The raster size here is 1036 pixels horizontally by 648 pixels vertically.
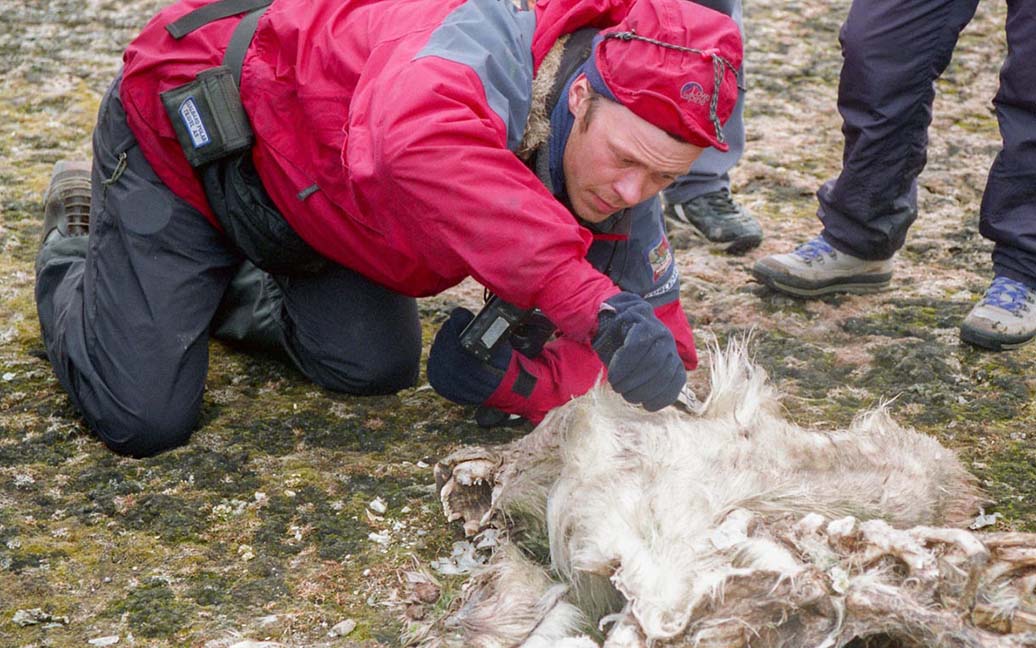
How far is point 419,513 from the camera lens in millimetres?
2863

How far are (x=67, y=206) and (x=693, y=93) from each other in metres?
2.53

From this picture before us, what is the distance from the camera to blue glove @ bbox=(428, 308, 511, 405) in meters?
3.25

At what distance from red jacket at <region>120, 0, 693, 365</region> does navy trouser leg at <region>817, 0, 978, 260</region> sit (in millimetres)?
1108

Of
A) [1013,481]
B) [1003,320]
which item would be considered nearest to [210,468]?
[1013,481]

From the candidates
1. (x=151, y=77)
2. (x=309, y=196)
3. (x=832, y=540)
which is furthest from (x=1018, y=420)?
(x=151, y=77)

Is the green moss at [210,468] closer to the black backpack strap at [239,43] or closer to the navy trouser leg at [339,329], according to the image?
the navy trouser leg at [339,329]

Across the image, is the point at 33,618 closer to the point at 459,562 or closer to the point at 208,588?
the point at 208,588

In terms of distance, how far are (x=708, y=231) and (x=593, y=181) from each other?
1.93 meters

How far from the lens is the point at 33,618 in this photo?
2414mm

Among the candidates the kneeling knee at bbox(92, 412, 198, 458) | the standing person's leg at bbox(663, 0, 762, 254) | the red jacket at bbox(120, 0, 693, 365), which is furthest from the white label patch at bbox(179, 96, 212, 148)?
the standing person's leg at bbox(663, 0, 762, 254)

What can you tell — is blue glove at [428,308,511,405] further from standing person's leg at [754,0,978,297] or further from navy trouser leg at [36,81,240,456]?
standing person's leg at [754,0,978,297]

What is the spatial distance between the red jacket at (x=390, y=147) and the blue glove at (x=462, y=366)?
0.49 feet

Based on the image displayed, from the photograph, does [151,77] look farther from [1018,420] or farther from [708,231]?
[1018,420]

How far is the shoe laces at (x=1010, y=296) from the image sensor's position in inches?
145
